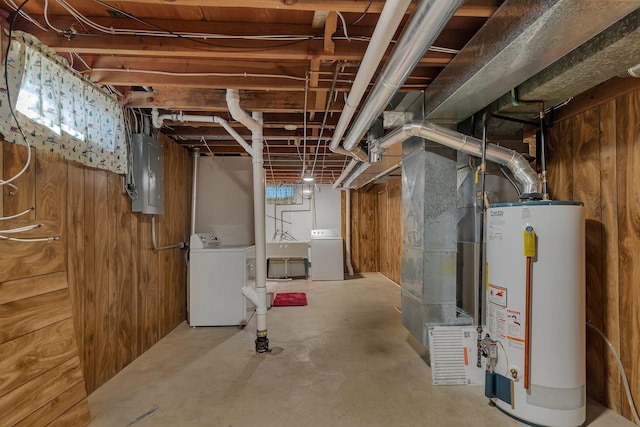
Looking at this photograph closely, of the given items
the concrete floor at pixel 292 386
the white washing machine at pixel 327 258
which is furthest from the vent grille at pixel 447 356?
the white washing machine at pixel 327 258

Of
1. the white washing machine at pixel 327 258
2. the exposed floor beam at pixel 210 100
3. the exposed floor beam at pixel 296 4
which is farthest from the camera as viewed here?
the white washing machine at pixel 327 258

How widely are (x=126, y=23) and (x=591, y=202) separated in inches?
122

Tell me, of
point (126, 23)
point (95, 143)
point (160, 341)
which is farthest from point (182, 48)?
point (160, 341)

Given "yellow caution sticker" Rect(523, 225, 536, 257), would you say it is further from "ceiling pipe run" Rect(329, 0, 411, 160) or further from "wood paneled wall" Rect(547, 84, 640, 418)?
"ceiling pipe run" Rect(329, 0, 411, 160)

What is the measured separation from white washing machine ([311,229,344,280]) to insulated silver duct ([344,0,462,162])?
4.53 metres

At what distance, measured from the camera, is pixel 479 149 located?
2.22m

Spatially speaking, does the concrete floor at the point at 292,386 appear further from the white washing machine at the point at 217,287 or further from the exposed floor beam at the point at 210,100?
the exposed floor beam at the point at 210,100

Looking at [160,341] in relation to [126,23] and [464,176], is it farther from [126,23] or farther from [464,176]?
[464,176]

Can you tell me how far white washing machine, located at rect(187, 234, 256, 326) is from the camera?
3539mm

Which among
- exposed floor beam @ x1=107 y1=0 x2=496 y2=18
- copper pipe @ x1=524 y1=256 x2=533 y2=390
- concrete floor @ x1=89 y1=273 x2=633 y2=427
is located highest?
Result: exposed floor beam @ x1=107 y1=0 x2=496 y2=18

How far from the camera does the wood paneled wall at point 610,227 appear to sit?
1846 millimetres

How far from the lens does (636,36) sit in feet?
4.11

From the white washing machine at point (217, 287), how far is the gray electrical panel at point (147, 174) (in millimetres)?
827

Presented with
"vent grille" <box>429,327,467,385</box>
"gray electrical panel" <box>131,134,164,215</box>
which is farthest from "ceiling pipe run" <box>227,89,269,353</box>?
"vent grille" <box>429,327,467,385</box>
